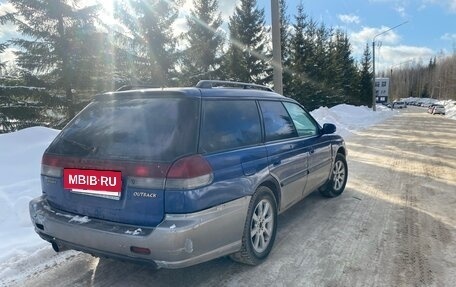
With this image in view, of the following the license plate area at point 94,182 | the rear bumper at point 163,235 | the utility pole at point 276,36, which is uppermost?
the utility pole at point 276,36

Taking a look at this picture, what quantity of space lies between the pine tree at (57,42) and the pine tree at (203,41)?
24.2 ft

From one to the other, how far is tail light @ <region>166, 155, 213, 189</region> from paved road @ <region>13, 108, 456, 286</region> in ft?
3.44

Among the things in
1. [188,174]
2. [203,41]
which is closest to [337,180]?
[188,174]

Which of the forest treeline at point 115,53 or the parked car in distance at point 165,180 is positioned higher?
the forest treeline at point 115,53

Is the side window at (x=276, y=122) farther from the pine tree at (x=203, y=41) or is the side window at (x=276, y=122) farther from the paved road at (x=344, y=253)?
the pine tree at (x=203, y=41)

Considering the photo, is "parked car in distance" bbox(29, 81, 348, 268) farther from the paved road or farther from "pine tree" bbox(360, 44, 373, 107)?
"pine tree" bbox(360, 44, 373, 107)

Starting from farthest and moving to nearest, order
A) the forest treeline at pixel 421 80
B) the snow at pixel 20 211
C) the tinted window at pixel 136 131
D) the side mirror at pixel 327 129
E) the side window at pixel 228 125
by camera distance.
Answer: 1. the forest treeline at pixel 421 80
2. the side mirror at pixel 327 129
3. the snow at pixel 20 211
4. the side window at pixel 228 125
5. the tinted window at pixel 136 131

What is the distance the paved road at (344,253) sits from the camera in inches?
128

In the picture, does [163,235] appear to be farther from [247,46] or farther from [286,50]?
[286,50]

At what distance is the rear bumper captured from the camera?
8.67 feet

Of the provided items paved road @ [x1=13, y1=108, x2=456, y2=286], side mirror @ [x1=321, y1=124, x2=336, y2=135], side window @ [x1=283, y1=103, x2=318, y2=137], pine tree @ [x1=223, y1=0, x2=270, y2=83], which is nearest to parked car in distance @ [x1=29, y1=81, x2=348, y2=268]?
paved road @ [x1=13, y1=108, x2=456, y2=286]

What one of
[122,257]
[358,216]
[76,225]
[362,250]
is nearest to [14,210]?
[76,225]

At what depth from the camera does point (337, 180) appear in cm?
589

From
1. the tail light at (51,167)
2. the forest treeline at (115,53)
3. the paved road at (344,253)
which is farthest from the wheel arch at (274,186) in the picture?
the forest treeline at (115,53)
